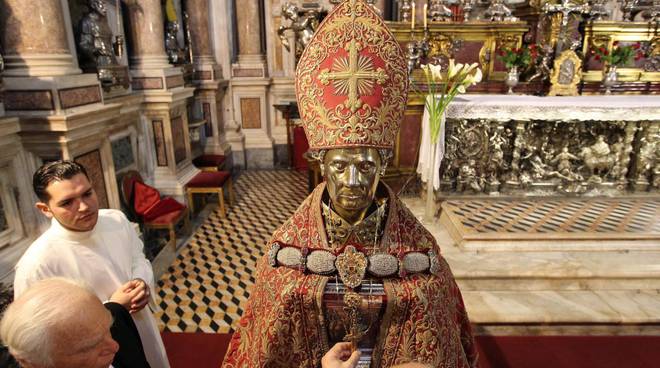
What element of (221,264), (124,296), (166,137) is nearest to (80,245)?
(124,296)

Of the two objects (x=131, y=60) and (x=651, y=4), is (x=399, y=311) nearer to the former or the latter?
(x=131, y=60)

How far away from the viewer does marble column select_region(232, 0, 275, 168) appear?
928 centimetres

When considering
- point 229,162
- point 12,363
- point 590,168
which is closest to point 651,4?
point 590,168

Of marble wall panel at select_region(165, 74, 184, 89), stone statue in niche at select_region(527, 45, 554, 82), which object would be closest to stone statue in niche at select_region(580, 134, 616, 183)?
stone statue in niche at select_region(527, 45, 554, 82)

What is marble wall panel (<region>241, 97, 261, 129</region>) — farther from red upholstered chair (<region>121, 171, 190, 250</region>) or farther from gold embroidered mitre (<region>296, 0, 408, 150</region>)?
gold embroidered mitre (<region>296, 0, 408, 150</region>)

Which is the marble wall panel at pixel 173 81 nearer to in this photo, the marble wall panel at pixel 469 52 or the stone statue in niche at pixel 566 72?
the marble wall panel at pixel 469 52

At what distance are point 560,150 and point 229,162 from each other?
268 inches

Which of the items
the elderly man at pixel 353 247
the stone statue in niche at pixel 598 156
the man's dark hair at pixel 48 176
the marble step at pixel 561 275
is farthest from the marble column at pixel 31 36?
the stone statue in niche at pixel 598 156

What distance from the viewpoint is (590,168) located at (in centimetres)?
614

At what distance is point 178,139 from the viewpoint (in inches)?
273

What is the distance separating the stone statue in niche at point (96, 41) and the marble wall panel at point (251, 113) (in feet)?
14.9

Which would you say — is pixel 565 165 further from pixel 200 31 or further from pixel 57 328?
pixel 200 31

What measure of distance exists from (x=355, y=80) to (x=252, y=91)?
8578 mm

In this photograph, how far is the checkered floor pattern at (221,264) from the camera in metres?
4.11
